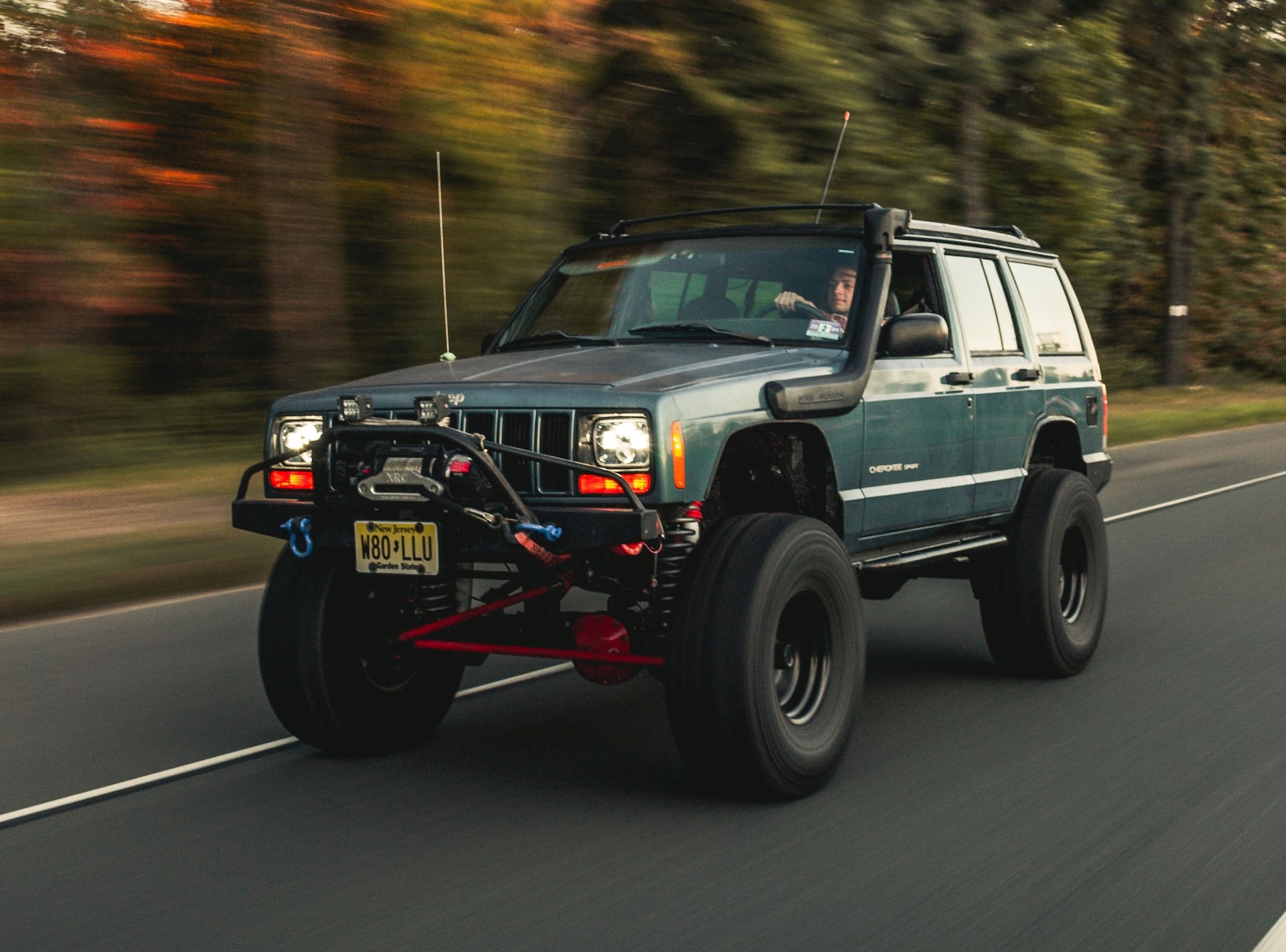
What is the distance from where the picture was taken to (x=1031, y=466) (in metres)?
7.34

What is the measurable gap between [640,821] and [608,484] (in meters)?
0.98

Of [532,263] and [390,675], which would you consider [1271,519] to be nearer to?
[532,263]

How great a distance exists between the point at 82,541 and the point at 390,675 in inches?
184

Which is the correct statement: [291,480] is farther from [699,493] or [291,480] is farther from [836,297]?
[836,297]

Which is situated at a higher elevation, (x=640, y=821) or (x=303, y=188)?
(x=303, y=188)

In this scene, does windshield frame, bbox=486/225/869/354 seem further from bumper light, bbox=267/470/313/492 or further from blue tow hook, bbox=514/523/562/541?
blue tow hook, bbox=514/523/562/541

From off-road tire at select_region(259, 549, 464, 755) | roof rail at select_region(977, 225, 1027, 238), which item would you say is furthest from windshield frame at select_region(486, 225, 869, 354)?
roof rail at select_region(977, 225, 1027, 238)

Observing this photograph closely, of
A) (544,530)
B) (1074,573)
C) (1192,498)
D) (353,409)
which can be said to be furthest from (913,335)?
(1192,498)

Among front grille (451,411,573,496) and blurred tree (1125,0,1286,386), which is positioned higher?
blurred tree (1125,0,1286,386)

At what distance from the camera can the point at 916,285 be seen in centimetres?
639

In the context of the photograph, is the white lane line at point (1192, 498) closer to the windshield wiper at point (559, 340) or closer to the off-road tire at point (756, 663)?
the windshield wiper at point (559, 340)

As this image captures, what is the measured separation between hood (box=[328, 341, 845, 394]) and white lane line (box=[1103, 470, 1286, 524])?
6.45 m

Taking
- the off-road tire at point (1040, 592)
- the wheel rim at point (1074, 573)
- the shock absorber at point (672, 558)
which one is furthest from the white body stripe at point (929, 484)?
the shock absorber at point (672, 558)

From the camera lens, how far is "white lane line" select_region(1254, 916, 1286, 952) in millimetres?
3609
